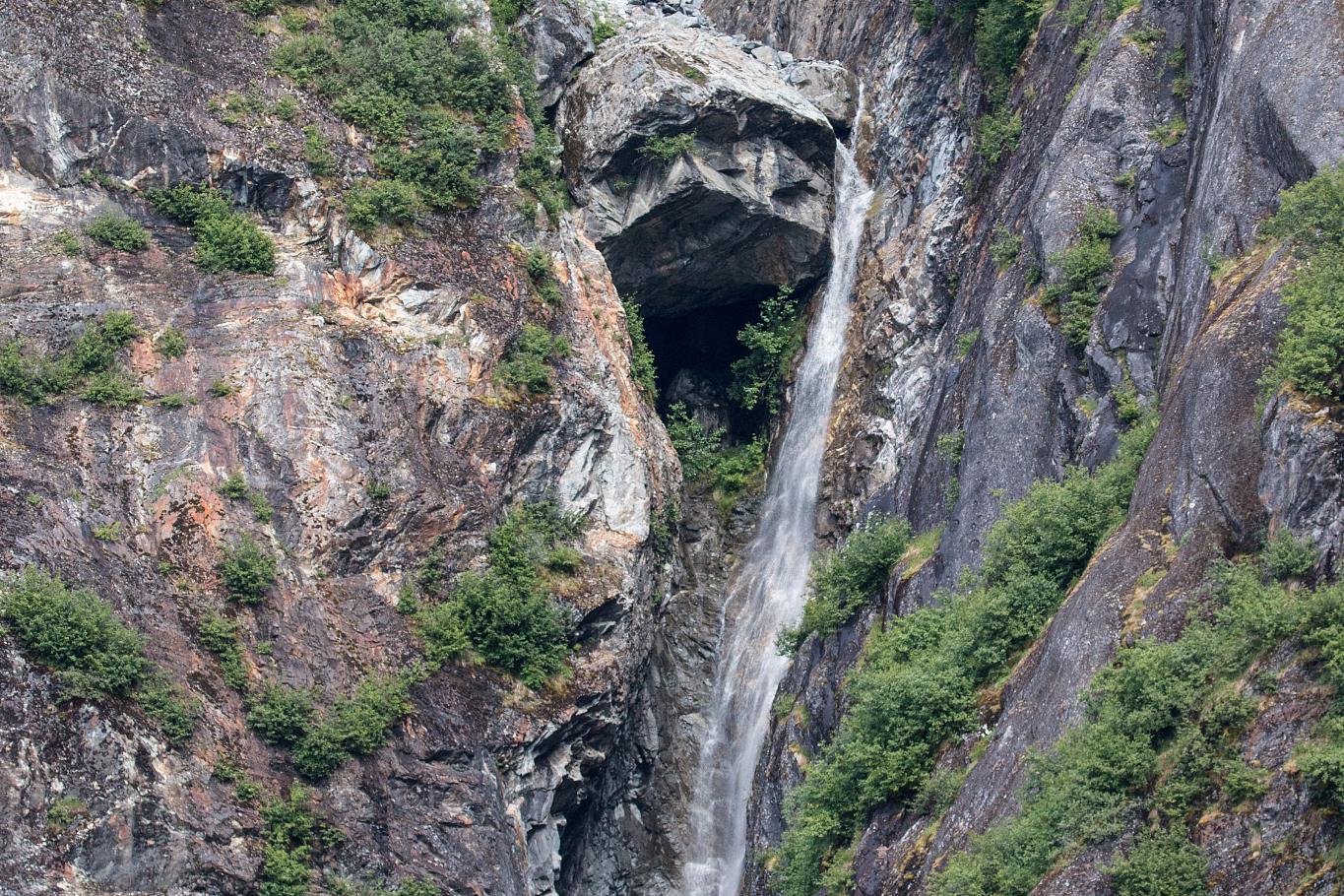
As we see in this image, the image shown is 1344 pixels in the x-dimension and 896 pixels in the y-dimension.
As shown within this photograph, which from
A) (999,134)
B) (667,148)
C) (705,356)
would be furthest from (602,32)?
(999,134)

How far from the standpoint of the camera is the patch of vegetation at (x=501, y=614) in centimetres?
2442

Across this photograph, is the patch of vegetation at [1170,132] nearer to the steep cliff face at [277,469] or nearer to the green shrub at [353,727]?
the steep cliff face at [277,469]

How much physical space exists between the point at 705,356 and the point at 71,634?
806 inches

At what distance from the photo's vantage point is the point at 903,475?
26672 millimetres

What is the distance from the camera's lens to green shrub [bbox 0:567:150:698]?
65.8 feet

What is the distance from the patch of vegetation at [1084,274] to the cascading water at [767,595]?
10297 millimetres

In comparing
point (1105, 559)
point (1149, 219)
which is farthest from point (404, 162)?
point (1105, 559)

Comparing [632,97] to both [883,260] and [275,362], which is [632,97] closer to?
[883,260]

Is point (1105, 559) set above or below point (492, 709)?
above

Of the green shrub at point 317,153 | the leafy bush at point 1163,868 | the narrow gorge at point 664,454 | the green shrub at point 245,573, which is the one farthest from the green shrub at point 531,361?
the leafy bush at point 1163,868

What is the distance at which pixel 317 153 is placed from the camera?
28.3m

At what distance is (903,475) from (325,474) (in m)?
11.3

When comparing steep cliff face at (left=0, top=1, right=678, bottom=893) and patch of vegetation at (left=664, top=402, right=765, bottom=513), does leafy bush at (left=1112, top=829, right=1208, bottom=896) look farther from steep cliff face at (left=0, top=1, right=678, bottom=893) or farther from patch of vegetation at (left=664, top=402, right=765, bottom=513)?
patch of vegetation at (left=664, top=402, right=765, bottom=513)

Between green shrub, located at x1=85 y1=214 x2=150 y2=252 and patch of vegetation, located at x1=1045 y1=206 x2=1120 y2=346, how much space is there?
57.4 feet
